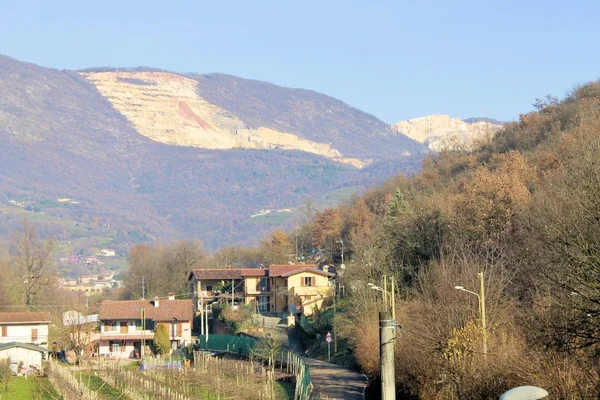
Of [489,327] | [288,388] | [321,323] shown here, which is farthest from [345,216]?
[489,327]

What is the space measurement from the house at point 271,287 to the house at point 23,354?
57.7ft

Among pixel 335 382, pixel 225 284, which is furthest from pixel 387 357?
pixel 225 284

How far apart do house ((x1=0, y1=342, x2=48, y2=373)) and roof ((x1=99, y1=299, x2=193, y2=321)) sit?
10258mm

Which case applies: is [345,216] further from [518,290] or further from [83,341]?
[518,290]

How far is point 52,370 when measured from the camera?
198 ft

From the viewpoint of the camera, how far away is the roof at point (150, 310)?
7862 centimetres

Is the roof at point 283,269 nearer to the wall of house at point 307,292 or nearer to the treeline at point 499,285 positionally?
the wall of house at point 307,292

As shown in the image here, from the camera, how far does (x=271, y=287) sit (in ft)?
291

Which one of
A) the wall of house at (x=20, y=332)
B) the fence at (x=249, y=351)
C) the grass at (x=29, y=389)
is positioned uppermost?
the wall of house at (x=20, y=332)

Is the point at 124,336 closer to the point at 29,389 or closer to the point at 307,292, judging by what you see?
the point at 307,292

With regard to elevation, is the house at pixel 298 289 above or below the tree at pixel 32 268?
below

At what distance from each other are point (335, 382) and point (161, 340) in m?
32.7

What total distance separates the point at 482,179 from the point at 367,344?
17.8m

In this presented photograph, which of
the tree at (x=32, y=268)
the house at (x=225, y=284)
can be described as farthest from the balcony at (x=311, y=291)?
the tree at (x=32, y=268)
